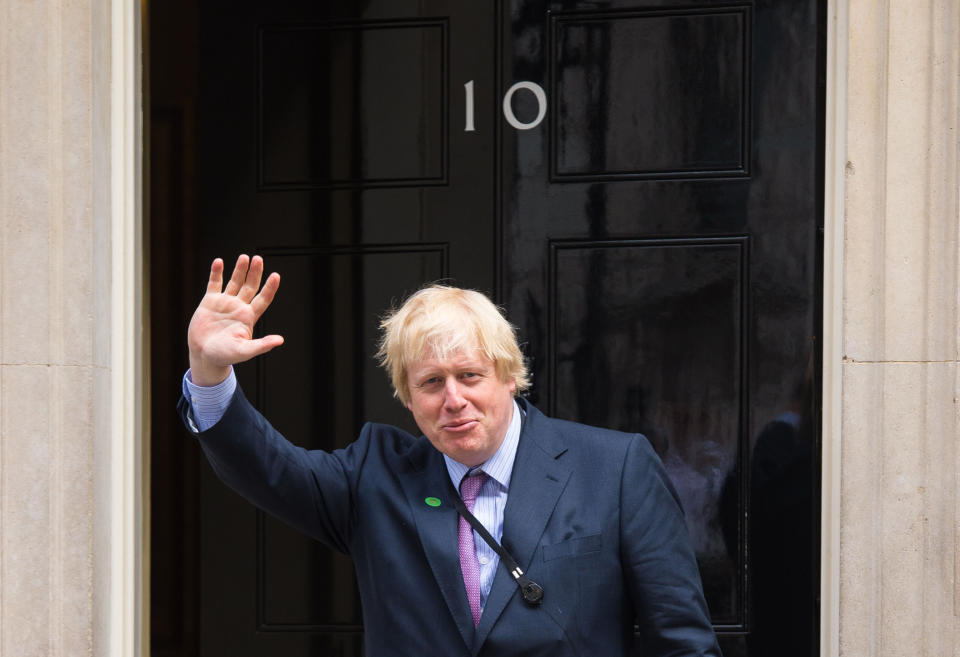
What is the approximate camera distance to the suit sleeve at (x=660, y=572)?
94.9 inches

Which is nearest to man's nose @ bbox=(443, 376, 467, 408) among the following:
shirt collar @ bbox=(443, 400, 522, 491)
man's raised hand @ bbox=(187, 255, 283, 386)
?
shirt collar @ bbox=(443, 400, 522, 491)

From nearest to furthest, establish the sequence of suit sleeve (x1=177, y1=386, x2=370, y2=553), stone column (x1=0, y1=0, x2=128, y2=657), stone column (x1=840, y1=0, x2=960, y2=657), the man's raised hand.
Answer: the man's raised hand, suit sleeve (x1=177, y1=386, x2=370, y2=553), stone column (x1=840, y1=0, x2=960, y2=657), stone column (x1=0, y1=0, x2=128, y2=657)

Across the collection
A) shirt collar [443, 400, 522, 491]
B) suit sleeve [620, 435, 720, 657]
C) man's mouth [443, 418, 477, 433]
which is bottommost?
suit sleeve [620, 435, 720, 657]

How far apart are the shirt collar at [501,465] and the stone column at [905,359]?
1.23m

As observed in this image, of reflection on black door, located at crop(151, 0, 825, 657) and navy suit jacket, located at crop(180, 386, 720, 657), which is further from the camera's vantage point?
reflection on black door, located at crop(151, 0, 825, 657)

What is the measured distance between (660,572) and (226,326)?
108 centimetres

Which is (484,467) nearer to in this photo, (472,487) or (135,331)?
(472,487)

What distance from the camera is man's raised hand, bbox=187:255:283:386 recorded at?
7.70 feet

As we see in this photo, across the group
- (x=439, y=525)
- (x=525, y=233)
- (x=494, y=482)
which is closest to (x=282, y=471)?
(x=439, y=525)

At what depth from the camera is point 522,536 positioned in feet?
8.10

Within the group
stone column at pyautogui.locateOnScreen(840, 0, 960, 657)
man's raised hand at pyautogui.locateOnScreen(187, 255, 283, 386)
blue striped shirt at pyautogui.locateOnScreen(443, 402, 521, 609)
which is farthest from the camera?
stone column at pyautogui.locateOnScreen(840, 0, 960, 657)

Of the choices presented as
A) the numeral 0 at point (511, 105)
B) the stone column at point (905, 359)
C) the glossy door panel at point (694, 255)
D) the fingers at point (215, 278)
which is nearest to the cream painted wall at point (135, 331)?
the stone column at point (905, 359)

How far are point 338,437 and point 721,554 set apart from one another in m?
1.34

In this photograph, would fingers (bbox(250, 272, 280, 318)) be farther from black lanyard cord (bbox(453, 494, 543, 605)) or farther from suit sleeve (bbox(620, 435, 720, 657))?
suit sleeve (bbox(620, 435, 720, 657))
